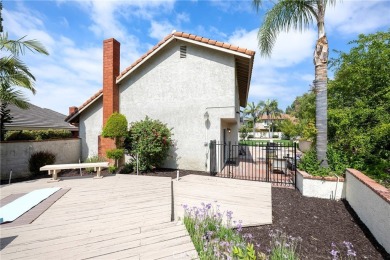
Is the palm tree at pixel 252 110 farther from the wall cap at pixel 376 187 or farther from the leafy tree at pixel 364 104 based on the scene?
the wall cap at pixel 376 187

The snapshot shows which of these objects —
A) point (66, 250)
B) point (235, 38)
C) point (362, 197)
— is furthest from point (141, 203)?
point (235, 38)

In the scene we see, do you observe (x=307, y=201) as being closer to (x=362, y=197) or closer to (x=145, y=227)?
(x=362, y=197)

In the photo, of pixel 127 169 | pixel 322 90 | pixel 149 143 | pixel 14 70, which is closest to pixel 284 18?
pixel 322 90

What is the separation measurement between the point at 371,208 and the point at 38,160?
13511mm

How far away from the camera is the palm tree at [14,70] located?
7680 mm

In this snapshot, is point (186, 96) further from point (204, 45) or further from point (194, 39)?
point (194, 39)

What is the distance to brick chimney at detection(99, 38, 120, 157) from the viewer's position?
10836 mm

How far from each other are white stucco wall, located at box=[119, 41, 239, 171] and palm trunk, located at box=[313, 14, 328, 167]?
3.67m

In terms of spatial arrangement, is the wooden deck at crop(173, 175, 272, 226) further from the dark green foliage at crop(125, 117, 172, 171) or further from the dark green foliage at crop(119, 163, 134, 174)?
the dark green foliage at crop(119, 163, 134, 174)

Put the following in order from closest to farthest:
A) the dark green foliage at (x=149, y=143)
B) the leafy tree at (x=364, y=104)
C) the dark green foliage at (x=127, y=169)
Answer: the leafy tree at (x=364, y=104), the dark green foliage at (x=149, y=143), the dark green foliage at (x=127, y=169)

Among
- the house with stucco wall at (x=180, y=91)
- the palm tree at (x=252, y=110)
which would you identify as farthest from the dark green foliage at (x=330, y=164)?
the palm tree at (x=252, y=110)

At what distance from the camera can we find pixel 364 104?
7461 millimetres

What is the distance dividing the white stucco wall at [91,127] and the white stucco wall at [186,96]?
178 cm

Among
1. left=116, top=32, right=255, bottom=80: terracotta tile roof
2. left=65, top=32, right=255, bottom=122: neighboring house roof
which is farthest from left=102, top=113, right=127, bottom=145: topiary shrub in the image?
left=116, top=32, right=255, bottom=80: terracotta tile roof
